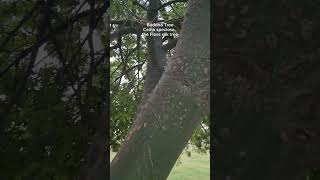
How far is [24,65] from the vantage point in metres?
2.79

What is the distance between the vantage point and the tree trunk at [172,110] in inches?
112

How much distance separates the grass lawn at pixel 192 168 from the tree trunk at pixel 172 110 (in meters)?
0.04

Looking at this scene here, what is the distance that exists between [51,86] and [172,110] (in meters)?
0.63

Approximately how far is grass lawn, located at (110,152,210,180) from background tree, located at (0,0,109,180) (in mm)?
A: 245

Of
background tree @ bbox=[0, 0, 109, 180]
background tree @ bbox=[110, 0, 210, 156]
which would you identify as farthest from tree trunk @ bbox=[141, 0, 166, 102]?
background tree @ bbox=[0, 0, 109, 180]

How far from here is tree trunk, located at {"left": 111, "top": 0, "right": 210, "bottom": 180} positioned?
284 centimetres

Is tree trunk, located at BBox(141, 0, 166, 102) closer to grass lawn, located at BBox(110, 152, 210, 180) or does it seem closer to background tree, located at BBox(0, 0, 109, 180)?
background tree, located at BBox(0, 0, 109, 180)
